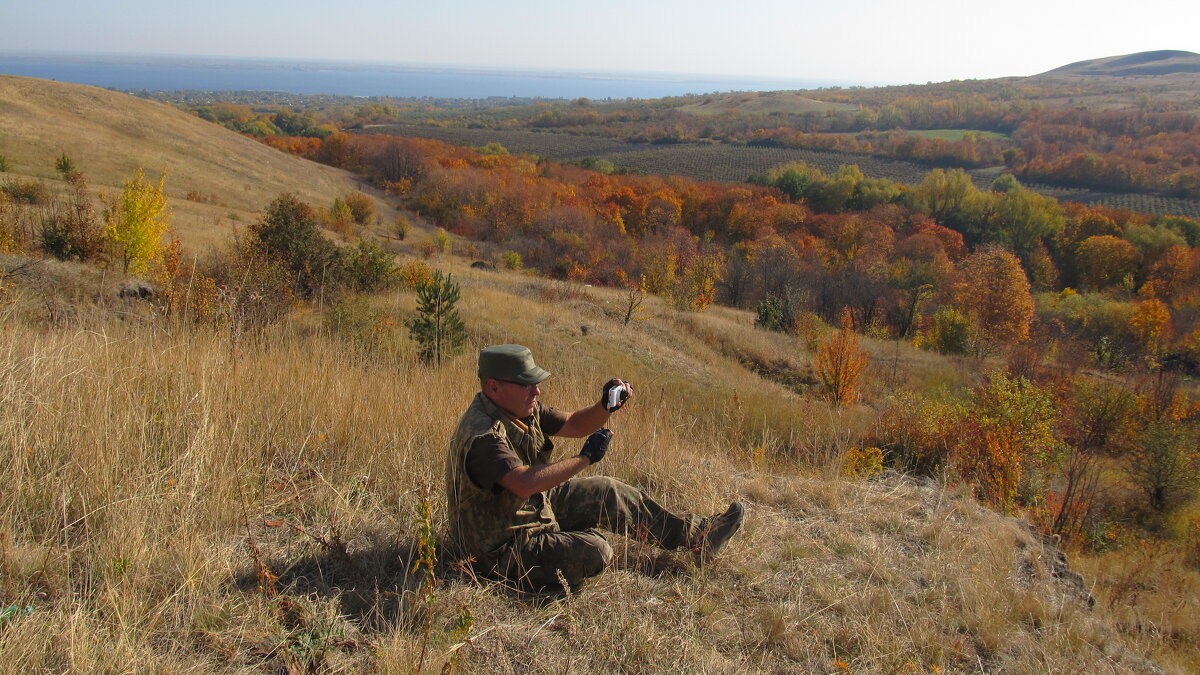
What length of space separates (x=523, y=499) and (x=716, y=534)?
3.38 ft

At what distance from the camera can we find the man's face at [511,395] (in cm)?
289

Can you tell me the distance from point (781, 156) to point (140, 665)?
119824 millimetres

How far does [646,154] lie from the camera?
114 meters

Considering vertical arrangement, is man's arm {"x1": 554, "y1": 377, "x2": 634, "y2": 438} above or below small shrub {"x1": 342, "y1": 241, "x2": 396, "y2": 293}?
above

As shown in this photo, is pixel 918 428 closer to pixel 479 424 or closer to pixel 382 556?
pixel 479 424

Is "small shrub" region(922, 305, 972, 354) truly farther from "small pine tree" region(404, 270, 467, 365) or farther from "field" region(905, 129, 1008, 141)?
"field" region(905, 129, 1008, 141)

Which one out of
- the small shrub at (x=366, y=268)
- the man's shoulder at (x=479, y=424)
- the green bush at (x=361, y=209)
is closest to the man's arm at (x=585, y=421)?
the man's shoulder at (x=479, y=424)

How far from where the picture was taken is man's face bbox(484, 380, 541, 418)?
289cm

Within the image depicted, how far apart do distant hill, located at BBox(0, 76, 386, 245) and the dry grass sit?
25899 millimetres

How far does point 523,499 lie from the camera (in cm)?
281

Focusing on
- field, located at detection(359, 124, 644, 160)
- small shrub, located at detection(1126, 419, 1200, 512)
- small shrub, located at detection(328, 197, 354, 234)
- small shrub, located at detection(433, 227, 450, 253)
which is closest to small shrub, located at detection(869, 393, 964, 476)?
small shrub, located at detection(1126, 419, 1200, 512)

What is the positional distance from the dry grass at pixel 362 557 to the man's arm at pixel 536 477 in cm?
51

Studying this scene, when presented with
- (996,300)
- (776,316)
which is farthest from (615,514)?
(996,300)

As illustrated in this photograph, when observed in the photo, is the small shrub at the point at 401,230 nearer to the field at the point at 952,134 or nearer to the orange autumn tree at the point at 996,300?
the orange autumn tree at the point at 996,300
